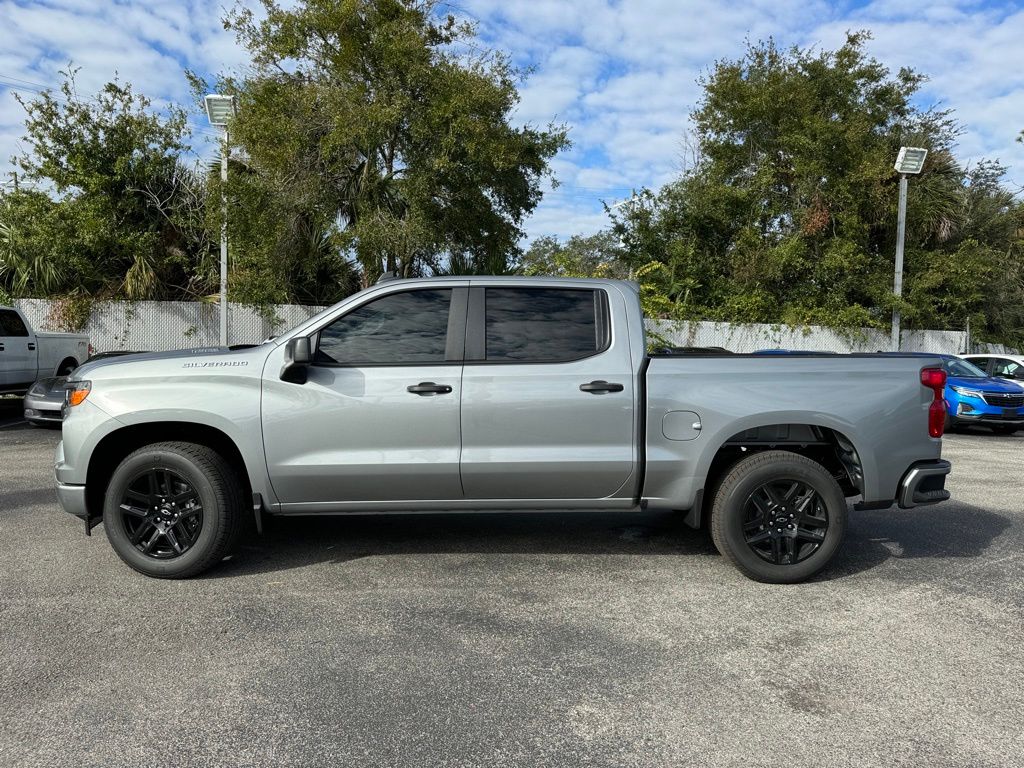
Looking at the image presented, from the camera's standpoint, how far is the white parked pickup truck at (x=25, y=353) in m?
12.2

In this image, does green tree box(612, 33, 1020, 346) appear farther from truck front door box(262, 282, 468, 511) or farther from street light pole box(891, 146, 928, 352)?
truck front door box(262, 282, 468, 511)

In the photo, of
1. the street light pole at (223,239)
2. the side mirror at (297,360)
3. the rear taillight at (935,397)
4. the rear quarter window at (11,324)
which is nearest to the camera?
the side mirror at (297,360)

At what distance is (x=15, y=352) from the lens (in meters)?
12.4

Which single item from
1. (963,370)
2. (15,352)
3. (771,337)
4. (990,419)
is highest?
(771,337)

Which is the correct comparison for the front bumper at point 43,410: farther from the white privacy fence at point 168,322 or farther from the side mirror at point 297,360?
the white privacy fence at point 168,322

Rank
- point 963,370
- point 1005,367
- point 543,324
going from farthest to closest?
1. point 1005,367
2. point 963,370
3. point 543,324

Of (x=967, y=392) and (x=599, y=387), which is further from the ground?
(x=599, y=387)

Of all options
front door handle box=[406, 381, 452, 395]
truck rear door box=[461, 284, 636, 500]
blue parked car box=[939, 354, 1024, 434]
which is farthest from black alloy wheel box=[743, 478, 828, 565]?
blue parked car box=[939, 354, 1024, 434]

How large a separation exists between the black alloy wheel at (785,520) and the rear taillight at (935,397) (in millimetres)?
855

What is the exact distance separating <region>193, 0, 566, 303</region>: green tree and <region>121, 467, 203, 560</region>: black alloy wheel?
44.6 feet

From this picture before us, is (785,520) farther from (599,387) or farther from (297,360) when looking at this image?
(297,360)

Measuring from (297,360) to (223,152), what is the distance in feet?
49.1

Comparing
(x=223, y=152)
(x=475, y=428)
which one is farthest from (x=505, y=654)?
(x=223, y=152)

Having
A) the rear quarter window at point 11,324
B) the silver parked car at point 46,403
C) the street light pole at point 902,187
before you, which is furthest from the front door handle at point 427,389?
the street light pole at point 902,187
